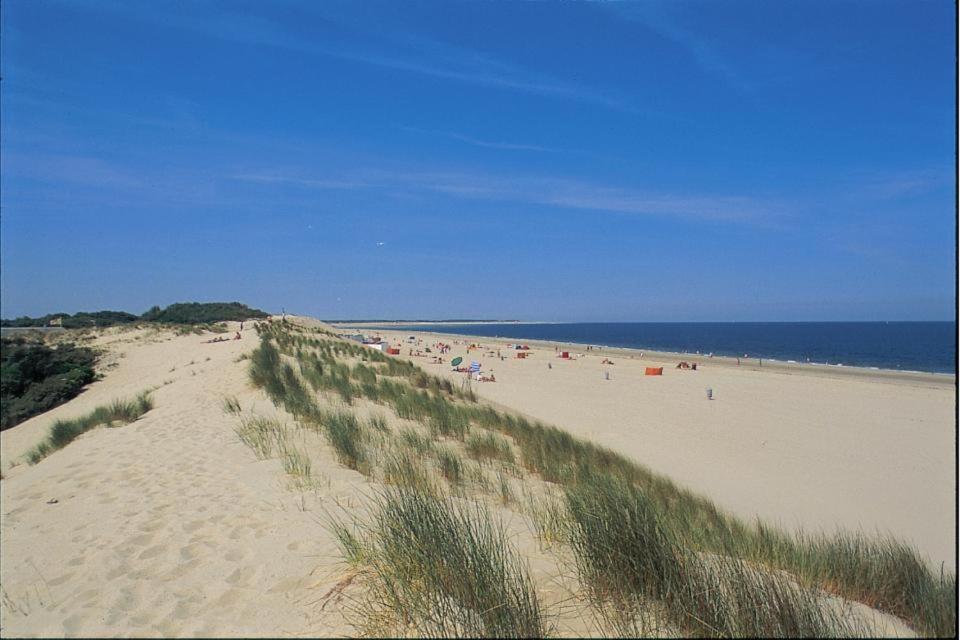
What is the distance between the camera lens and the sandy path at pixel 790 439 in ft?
24.1

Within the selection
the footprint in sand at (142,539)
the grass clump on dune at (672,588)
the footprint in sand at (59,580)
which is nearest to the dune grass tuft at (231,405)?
the footprint in sand at (142,539)

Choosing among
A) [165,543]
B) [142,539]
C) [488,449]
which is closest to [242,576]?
[165,543]

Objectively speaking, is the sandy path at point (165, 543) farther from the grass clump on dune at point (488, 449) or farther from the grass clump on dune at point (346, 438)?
the grass clump on dune at point (488, 449)

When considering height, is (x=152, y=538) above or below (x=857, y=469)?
above

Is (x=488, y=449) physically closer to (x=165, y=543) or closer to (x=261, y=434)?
(x=261, y=434)

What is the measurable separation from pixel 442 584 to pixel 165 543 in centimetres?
226

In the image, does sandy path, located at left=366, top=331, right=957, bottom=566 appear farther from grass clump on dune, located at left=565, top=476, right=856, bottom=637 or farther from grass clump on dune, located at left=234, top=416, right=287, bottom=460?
grass clump on dune, located at left=234, top=416, right=287, bottom=460

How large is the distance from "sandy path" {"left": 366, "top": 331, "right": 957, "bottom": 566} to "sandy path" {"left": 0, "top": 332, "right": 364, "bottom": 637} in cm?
329

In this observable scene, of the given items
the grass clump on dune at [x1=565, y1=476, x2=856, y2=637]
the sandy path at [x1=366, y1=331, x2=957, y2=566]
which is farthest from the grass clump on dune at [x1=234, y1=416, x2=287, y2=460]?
the sandy path at [x1=366, y1=331, x2=957, y2=566]

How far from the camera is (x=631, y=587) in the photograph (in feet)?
8.17

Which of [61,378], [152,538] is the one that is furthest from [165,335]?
[152,538]

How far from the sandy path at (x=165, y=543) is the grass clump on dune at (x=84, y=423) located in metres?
0.52

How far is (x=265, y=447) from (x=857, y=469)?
1040 cm

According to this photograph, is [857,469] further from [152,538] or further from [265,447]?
[152,538]
